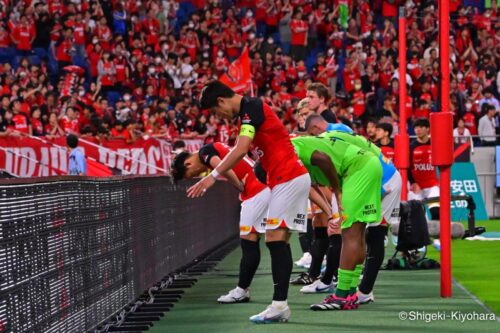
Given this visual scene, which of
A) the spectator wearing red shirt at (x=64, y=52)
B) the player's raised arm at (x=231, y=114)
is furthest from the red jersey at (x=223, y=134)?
the player's raised arm at (x=231, y=114)

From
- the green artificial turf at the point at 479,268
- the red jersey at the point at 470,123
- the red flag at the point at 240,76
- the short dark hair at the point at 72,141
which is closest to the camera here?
the green artificial turf at the point at 479,268

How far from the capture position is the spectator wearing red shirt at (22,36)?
33156 mm

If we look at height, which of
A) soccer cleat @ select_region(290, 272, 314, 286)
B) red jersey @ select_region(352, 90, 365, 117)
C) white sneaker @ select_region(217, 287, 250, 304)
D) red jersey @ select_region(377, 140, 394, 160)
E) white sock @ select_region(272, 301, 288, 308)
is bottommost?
soccer cleat @ select_region(290, 272, 314, 286)

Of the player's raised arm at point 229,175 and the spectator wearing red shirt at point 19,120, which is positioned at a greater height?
the spectator wearing red shirt at point 19,120

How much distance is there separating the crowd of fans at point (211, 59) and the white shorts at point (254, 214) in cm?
1428

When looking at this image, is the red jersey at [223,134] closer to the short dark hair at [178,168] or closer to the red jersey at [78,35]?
the red jersey at [78,35]

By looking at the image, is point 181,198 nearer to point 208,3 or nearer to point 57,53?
point 57,53

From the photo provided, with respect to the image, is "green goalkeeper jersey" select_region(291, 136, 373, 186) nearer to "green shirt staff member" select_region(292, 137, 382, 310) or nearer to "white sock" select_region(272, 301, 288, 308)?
"green shirt staff member" select_region(292, 137, 382, 310)

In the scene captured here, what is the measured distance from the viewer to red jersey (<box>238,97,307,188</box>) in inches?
404

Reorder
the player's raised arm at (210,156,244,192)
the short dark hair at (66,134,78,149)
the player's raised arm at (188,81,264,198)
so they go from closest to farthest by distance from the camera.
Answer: the player's raised arm at (188,81,264,198) → the player's raised arm at (210,156,244,192) → the short dark hair at (66,134,78,149)

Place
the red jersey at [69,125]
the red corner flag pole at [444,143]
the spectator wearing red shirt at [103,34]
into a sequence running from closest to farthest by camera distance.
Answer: the red corner flag pole at [444,143]
the red jersey at [69,125]
the spectator wearing red shirt at [103,34]

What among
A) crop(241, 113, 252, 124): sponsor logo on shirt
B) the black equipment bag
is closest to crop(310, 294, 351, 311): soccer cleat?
crop(241, 113, 252, 124): sponsor logo on shirt

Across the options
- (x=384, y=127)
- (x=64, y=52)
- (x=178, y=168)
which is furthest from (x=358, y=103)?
(x=178, y=168)

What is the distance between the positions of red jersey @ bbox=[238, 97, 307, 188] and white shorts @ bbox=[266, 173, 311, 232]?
55 mm
